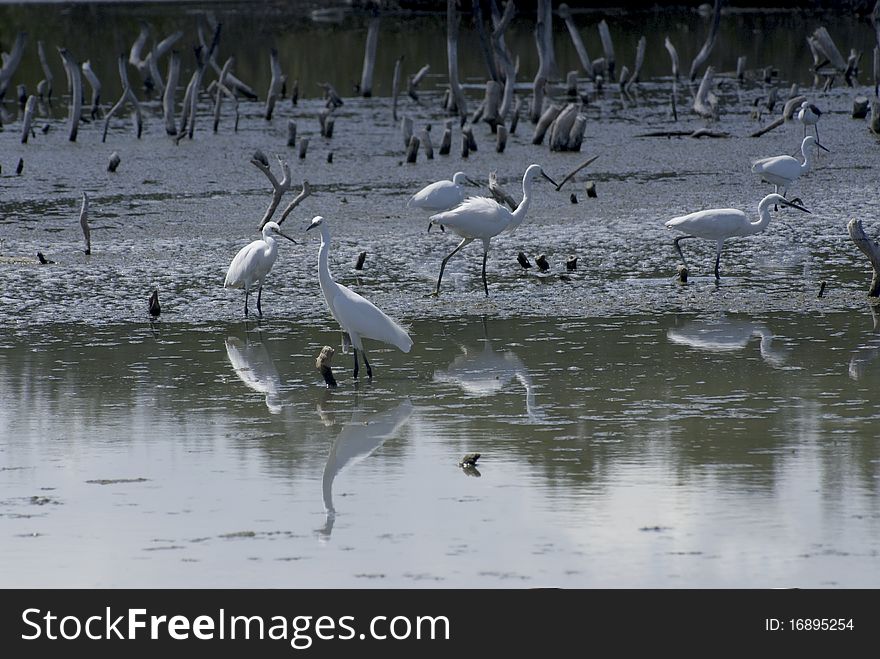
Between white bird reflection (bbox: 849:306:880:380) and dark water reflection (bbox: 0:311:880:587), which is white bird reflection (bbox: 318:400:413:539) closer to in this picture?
dark water reflection (bbox: 0:311:880:587)

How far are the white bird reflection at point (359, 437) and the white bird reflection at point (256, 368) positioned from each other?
1.51 feet

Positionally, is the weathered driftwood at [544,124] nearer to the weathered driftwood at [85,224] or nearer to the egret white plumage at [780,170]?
the egret white plumage at [780,170]

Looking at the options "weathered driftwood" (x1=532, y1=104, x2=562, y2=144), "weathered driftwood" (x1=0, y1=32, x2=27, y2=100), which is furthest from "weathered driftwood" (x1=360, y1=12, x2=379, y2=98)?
"weathered driftwood" (x1=532, y1=104, x2=562, y2=144)

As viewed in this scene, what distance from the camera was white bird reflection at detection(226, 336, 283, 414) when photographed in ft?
30.5

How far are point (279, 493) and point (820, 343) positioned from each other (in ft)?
14.8

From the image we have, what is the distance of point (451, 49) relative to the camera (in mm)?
24531

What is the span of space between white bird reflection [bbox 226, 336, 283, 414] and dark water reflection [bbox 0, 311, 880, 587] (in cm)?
3

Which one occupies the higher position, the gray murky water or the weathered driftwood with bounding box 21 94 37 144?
the weathered driftwood with bounding box 21 94 37 144

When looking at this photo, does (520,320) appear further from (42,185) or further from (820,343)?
(42,185)

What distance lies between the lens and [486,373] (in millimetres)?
9734

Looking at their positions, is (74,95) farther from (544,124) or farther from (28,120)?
(544,124)

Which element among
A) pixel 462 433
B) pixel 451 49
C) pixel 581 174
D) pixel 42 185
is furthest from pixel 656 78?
pixel 462 433

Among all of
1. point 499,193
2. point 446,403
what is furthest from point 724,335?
point 499,193

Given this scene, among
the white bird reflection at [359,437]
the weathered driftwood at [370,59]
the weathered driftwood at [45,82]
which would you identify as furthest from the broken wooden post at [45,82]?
the white bird reflection at [359,437]
